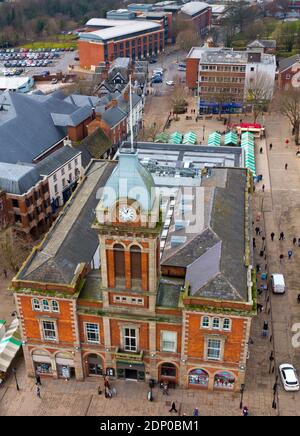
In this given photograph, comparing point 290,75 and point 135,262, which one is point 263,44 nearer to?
point 290,75

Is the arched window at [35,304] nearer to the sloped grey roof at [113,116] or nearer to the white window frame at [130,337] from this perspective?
the white window frame at [130,337]

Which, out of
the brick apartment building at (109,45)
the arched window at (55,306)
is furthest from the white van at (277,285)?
the brick apartment building at (109,45)

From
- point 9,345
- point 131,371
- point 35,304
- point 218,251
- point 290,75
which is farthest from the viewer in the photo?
point 290,75

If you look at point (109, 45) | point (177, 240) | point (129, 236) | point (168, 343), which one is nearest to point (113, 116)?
point (177, 240)

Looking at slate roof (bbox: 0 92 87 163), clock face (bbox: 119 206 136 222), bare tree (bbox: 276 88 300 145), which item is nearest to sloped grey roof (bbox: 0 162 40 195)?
slate roof (bbox: 0 92 87 163)

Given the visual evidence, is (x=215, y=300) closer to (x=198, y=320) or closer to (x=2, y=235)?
(x=198, y=320)

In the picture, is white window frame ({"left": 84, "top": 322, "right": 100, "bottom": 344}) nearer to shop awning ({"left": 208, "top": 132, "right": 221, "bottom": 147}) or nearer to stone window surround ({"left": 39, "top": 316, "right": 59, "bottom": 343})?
stone window surround ({"left": 39, "top": 316, "right": 59, "bottom": 343})
